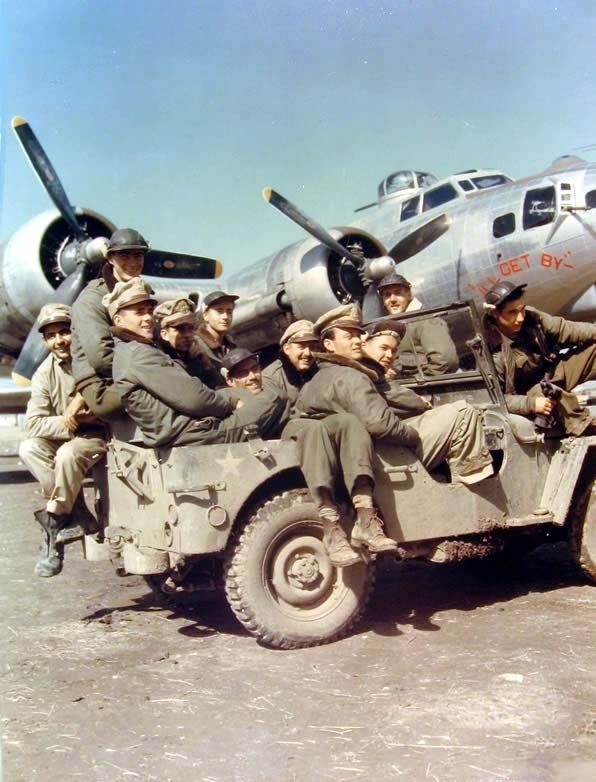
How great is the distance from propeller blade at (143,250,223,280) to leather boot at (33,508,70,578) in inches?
280

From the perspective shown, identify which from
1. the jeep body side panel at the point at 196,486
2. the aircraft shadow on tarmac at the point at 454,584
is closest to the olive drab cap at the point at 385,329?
the jeep body side panel at the point at 196,486

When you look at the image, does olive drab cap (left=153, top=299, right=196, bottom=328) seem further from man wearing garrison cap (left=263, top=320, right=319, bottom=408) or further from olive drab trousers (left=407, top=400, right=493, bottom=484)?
olive drab trousers (left=407, top=400, right=493, bottom=484)

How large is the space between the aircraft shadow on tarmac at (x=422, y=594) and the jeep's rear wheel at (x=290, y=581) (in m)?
0.30

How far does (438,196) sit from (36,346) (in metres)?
7.02

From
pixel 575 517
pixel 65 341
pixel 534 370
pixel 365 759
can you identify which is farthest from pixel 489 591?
pixel 65 341

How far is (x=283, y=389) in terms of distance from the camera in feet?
17.8

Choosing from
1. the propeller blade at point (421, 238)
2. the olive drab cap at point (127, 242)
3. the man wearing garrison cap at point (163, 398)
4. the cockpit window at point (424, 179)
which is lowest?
the man wearing garrison cap at point (163, 398)

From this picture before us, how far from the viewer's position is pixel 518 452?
533cm

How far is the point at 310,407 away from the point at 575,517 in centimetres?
198

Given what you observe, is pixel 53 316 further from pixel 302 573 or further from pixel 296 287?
pixel 296 287

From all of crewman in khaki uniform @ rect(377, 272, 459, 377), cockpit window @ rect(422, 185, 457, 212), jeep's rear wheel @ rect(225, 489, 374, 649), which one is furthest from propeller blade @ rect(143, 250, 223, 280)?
jeep's rear wheel @ rect(225, 489, 374, 649)

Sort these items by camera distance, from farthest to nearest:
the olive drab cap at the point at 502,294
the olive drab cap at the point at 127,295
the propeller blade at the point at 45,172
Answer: the propeller blade at the point at 45,172, the olive drab cap at the point at 502,294, the olive drab cap at the point at 127,295

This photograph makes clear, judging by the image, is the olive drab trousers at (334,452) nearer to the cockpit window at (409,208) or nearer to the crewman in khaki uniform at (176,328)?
the crewman in khaki uniform at (176,328)

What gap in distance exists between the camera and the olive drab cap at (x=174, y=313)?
17.3 feet
